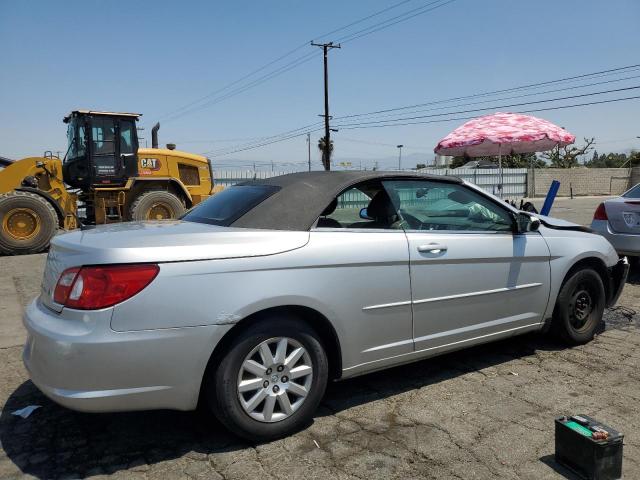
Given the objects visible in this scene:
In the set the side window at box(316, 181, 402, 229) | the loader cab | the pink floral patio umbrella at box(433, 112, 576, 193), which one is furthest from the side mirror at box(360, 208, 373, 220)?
the loader cab

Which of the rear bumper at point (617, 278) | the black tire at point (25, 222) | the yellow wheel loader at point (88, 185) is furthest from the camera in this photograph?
the yellow wheel loader at point (88, 185)

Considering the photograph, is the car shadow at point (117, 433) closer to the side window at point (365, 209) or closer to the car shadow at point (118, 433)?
the car shadow at point (118, 433)

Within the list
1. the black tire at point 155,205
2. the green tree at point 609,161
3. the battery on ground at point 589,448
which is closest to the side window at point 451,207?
the battery on ground at point 589,448

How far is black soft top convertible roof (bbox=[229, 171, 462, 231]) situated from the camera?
3154 millimetres

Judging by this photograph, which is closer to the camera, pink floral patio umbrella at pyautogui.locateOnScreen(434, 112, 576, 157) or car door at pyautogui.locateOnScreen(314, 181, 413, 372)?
car door at pyautogui.locateOnScreen(314, 181, 413, 372)

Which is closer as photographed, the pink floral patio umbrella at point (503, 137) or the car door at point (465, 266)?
the car door at point (465, 266)

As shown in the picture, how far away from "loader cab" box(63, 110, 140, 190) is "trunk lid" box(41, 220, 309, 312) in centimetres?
928

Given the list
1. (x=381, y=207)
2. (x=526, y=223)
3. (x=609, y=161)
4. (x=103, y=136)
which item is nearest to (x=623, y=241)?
(x=526, y=223)

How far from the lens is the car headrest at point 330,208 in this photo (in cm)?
328

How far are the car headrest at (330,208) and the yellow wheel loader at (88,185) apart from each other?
9103mm

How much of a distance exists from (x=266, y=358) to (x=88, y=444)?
111cm

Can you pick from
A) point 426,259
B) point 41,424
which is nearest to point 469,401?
point 426,259

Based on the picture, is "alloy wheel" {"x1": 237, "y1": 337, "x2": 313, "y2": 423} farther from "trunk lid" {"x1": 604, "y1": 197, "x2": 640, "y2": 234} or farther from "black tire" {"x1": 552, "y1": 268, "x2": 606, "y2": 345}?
"trunk lid" {"x1": 604, "y1": 197, "x2": 640, "y2": 234}

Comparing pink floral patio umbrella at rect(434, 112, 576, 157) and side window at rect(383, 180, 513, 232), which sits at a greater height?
pink floral patio umbrella at rect(434, 112, 576, 157)
